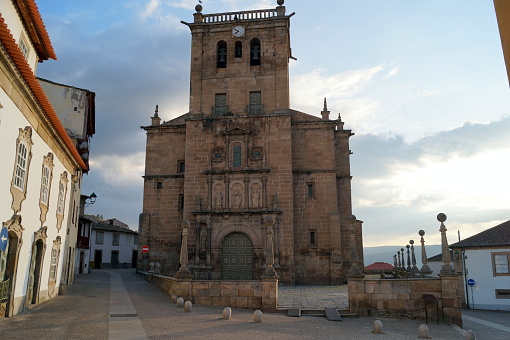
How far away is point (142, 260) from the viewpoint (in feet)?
101

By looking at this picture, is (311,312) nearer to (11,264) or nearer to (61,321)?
(61,321)

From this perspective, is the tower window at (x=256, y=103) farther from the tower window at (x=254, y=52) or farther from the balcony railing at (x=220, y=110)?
the tower window at (x=254, y=52)

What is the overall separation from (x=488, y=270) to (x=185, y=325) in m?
25.7

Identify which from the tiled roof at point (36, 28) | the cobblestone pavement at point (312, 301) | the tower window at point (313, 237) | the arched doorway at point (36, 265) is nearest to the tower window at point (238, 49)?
the tower window at point (313, 237)

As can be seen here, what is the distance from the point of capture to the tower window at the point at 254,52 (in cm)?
3098

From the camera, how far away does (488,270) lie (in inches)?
1172

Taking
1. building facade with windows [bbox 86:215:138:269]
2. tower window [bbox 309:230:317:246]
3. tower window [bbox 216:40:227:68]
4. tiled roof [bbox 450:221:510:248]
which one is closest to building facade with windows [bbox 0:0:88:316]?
tower window [bbox 309:230:317:246]

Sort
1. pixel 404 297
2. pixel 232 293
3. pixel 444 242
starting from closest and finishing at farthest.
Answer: pixel 404 297 → pixel 444 242 → pixel 232 293

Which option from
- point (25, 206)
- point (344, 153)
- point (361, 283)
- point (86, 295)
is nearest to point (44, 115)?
point (25, 206)

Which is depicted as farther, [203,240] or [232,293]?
[203,240]

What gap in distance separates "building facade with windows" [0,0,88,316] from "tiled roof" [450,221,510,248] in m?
27.0

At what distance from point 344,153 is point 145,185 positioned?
Result: 14775 mm

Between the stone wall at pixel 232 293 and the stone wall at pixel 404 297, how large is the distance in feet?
9.82

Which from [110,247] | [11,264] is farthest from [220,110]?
[110,247]
